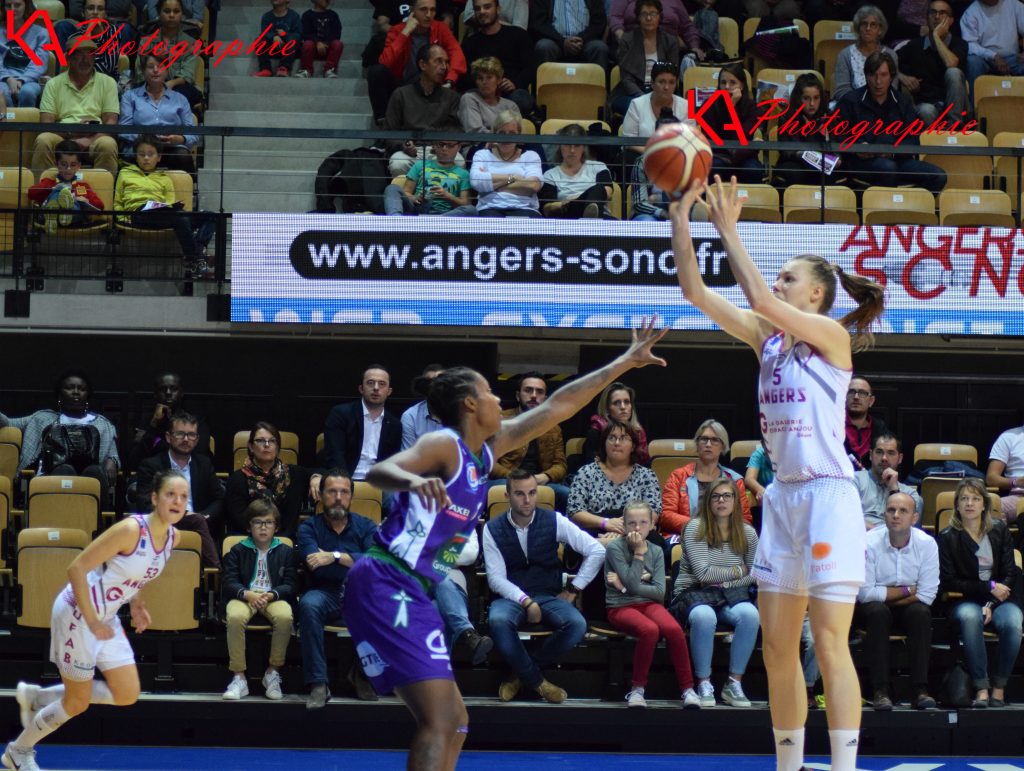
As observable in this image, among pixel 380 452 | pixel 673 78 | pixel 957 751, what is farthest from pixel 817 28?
pixel 957 751

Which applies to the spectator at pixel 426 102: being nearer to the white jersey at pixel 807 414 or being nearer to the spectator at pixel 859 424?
the spectator at pixel 859 424

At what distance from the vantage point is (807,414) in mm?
5254

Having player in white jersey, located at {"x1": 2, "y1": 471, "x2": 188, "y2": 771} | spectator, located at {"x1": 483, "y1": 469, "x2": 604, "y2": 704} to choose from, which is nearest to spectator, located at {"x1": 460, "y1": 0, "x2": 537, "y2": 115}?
spectator, located at {"x1": 483, "y1": 469, "x2": 604, "y2": 704}

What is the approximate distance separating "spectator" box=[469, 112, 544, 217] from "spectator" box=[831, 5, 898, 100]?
3.80 m

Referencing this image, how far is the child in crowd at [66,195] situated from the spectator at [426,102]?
276 centimetres

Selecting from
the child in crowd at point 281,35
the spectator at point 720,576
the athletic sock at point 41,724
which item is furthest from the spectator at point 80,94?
the athletic sock at point 41,724

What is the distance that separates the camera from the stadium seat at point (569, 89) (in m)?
13.5

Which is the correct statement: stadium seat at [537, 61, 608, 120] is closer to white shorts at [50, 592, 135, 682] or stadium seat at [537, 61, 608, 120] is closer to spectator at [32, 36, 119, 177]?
spectator at [32, 36, 119, 177]

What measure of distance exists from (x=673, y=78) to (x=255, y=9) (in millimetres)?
5207

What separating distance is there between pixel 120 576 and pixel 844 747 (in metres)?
3.95

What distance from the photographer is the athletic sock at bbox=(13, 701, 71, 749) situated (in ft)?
23.2

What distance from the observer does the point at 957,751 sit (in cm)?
908

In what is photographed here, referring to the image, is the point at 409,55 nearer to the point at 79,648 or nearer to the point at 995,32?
the point at 995,32

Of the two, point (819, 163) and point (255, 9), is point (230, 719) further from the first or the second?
point (255, 9)
